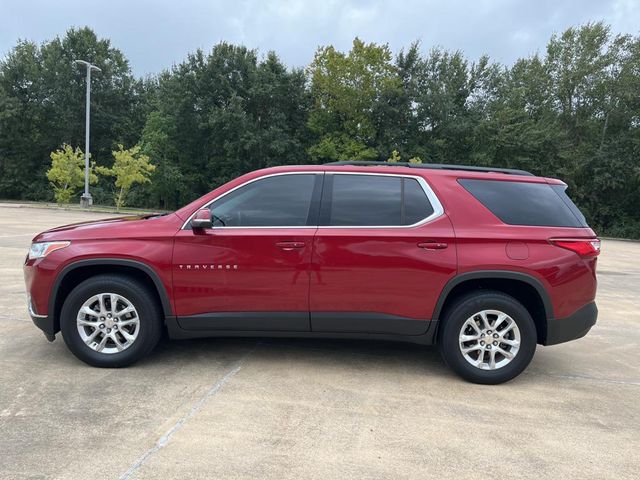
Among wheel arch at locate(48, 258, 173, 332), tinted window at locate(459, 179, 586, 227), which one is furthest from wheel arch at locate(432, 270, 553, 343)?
wheel arch at locate(48, 258, 173, 332)

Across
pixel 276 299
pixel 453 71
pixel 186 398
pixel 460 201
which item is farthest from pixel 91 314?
pixel 453 71

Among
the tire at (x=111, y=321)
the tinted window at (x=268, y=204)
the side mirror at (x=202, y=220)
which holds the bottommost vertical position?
the tire at (x=111, y=321)

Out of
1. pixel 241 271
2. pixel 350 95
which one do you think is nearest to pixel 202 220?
pixel 241 271

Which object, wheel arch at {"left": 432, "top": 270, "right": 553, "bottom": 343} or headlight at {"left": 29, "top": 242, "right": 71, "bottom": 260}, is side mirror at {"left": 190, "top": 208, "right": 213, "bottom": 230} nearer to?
headlight at {"left": 29, "top": 242, "right": 71, "bottom": 260}

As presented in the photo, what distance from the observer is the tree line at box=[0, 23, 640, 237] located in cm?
3722

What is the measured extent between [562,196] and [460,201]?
0.93m

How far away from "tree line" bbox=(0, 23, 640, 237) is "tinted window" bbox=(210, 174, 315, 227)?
3149 centimetres

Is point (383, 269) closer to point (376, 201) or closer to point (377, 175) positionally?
point (376, 201)

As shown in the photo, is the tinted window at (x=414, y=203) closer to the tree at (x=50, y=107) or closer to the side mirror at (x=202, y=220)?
the side mirror at (x=202, y=220)

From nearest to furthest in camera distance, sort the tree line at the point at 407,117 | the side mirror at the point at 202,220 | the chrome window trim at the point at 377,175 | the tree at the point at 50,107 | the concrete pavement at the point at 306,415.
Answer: the concrete pavement at the point at 306,415 → the side mirror at the point at 202,220 → the chrome window trim at the point at 377,175 → the tree line at the point at 407,117 → the tree at the point at 50,107

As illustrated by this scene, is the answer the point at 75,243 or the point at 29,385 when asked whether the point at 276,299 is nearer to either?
the point at 75,243

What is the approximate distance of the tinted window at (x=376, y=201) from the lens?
3.99m

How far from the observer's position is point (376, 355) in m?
4.65

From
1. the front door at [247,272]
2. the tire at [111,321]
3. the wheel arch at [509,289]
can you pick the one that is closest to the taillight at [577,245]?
the wheel arch at [509,289]
